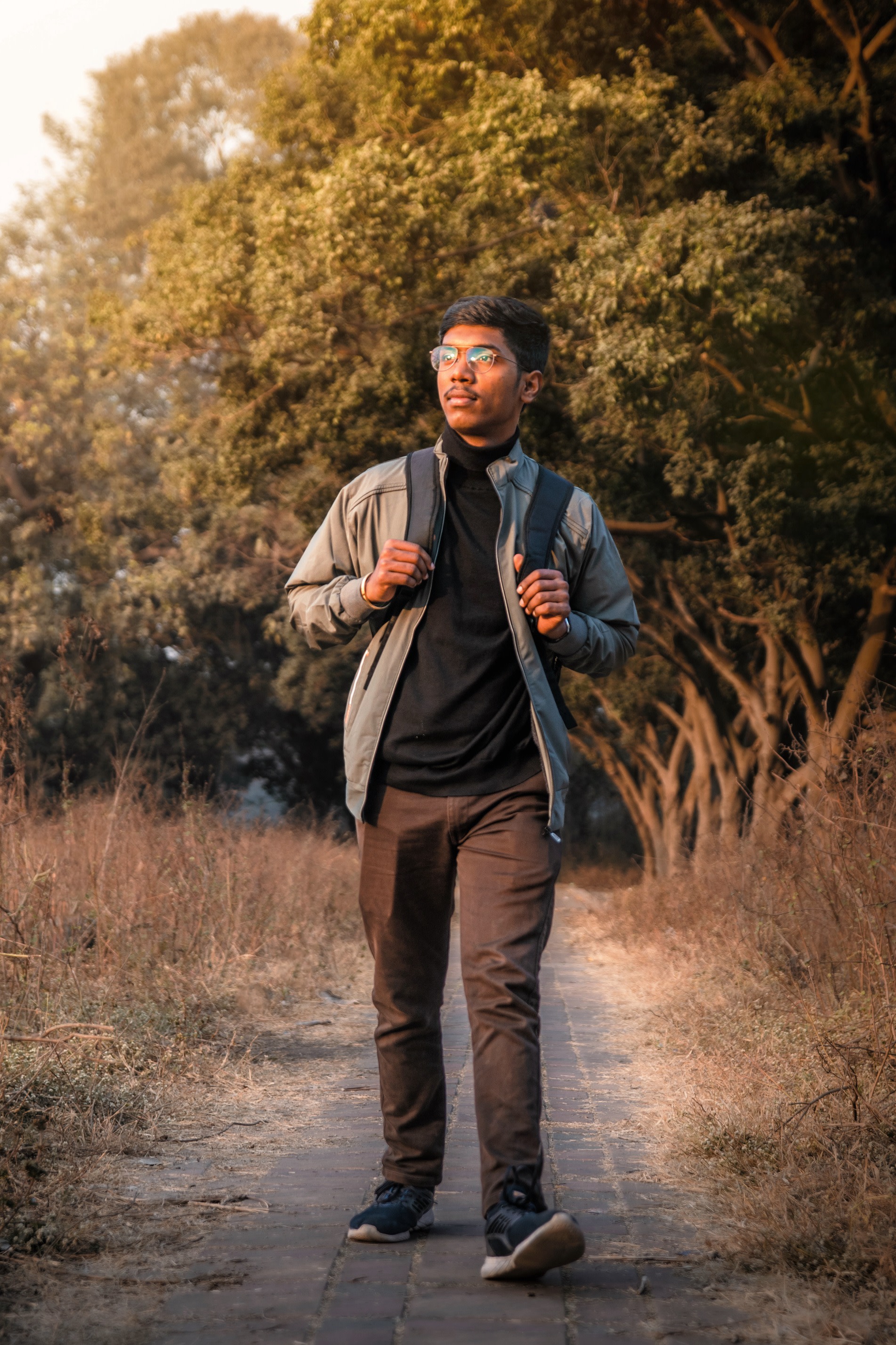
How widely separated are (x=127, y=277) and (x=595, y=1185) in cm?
3041

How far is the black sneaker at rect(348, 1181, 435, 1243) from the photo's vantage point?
11.4 ft

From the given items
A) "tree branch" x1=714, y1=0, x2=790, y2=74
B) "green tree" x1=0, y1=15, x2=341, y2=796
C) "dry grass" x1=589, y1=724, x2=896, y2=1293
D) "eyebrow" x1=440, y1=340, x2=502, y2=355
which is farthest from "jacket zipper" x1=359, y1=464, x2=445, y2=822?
"green tree" x1=0, y1=15, x2=341, y2=796

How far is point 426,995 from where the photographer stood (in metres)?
3.63

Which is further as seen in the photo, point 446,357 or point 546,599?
point 446,357

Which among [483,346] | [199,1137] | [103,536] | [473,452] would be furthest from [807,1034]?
[103,536]

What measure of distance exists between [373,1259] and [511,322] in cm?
242

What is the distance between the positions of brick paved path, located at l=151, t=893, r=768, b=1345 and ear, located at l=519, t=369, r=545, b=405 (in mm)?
2233

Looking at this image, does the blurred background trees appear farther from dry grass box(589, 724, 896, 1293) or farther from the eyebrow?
the eyebrow

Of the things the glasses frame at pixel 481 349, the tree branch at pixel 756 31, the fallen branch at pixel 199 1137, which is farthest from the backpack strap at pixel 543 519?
the tree branch at pixel 756 31

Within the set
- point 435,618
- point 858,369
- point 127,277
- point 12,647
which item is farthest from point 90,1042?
point 127,277

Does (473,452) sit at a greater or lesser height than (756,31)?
lesser

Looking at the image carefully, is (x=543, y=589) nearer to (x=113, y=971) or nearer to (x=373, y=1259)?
(x=373, y=1259)

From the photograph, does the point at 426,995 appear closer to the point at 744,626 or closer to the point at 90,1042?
the point at 90,1042

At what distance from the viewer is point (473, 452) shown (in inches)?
146
